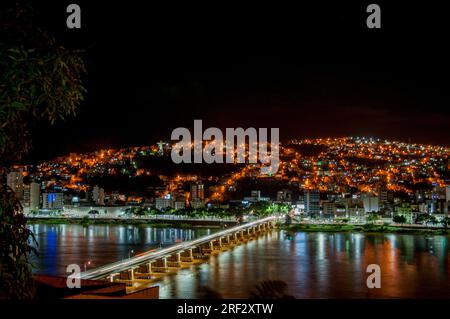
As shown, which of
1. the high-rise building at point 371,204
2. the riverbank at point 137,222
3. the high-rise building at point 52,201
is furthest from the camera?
the high-rise building at point 52,201

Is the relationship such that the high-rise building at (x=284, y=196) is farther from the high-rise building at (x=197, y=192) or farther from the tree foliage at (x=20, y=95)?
the tree foliage at (x=20, y=95)

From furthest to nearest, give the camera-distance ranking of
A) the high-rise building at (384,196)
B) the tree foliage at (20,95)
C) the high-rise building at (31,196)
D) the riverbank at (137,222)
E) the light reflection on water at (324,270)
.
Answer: the high-rise building at (31,196)
the high-rise building at (384,196)
the riverbank at (137,222)
the light reflection on water at (324,270)
the tree foliage at (20,95)

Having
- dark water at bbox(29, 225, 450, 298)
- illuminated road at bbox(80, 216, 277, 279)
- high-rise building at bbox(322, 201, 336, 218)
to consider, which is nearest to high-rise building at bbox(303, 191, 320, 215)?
high-rise building at bbox(322, 201, 336, 218)

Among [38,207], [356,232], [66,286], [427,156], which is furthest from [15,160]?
[427,156]

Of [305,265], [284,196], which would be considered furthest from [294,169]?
[305,265]

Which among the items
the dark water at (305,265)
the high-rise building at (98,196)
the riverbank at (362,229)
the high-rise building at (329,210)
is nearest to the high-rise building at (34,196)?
the high-rise building at (98,196)

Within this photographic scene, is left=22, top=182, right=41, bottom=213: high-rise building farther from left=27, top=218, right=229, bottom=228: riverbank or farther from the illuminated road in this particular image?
the illuminated road

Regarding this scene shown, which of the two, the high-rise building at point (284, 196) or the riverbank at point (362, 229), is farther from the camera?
the high-rise building at point (284, 196)
